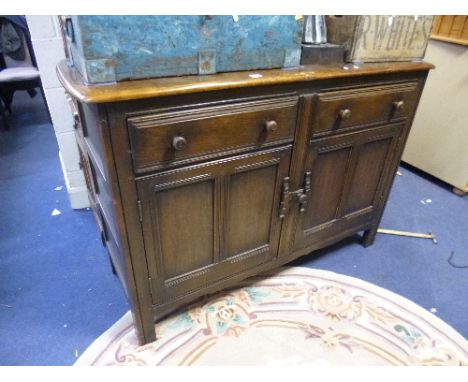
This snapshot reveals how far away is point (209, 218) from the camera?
101 centimetres

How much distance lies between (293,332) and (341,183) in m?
0.58

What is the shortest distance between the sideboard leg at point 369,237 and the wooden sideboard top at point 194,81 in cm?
76

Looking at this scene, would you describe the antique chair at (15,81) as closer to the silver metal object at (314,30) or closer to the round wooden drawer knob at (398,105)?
the silver metal object at (314,30)

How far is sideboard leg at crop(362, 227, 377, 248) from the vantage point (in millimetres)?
1543

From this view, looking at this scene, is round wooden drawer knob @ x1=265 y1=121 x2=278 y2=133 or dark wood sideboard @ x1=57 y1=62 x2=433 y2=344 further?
round wooden drawer knob @ x1=265 y1=121 x2=278 y2=133

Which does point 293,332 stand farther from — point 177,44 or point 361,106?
point 177,44

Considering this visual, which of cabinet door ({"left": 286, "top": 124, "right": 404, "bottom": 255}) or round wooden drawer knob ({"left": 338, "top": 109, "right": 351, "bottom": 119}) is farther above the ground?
round wooden drawer knob ({"left": 338, "top": 109, "right": 351, "bottom": 119})

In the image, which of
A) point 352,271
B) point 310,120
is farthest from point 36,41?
point 352,271

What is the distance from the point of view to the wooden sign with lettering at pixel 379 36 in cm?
103

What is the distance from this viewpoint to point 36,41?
A: 4.44 feet

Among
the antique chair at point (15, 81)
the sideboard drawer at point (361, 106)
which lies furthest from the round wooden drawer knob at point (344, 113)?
the antique chair at point (15, 81)

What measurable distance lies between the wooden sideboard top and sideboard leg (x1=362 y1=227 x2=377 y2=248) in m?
0.76

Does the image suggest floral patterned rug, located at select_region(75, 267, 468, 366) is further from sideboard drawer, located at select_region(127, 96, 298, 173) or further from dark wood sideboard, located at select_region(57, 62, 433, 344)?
sideboard drawer, located at select_region(127, 96, 298, 173)

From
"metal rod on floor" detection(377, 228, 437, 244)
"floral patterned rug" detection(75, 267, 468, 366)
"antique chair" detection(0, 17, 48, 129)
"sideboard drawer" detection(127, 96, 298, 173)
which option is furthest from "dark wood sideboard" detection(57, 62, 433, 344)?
"antique chair" detection(0, 17, 48, 129)
